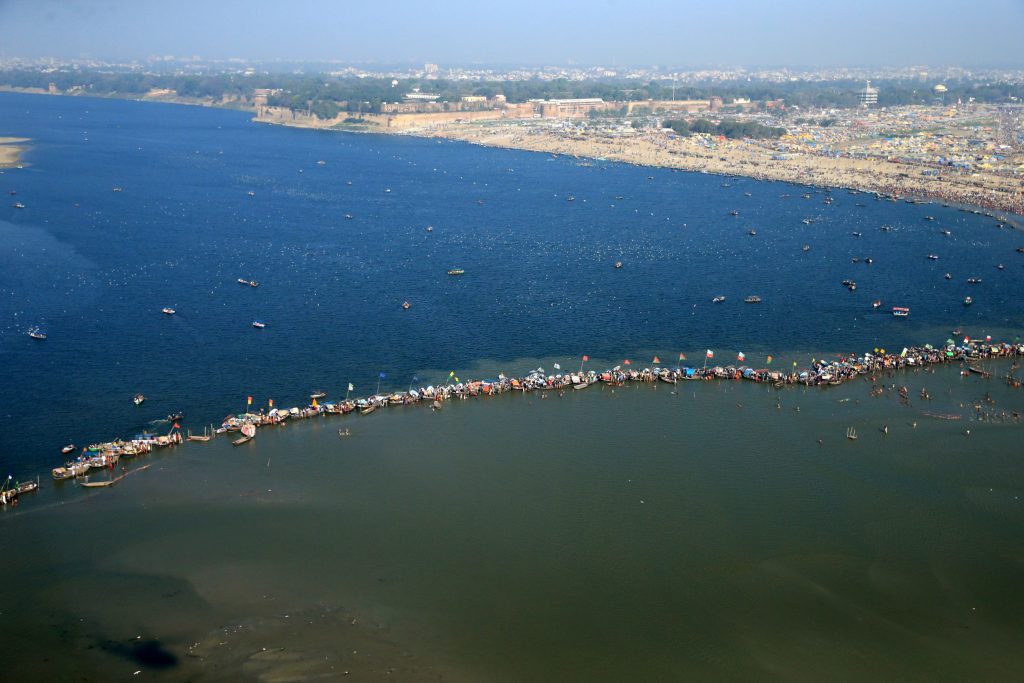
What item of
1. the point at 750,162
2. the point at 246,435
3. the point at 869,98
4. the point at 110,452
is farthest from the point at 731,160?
the point at 110,452

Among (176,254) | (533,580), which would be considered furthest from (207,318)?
(533,580)

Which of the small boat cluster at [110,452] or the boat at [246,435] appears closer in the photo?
the small boat cluster at [110,452]

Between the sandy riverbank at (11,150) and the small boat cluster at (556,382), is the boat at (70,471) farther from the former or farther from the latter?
the sandy riverbank at (11,150)

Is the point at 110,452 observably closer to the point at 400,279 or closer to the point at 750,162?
the point at 400,279


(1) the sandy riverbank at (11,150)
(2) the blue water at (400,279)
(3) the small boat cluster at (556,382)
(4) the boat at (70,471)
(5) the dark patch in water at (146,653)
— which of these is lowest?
(5) the dark patch in water at (146,653)

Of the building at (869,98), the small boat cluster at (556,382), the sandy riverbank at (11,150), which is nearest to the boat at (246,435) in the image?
the small boat cluster at (556,382)
